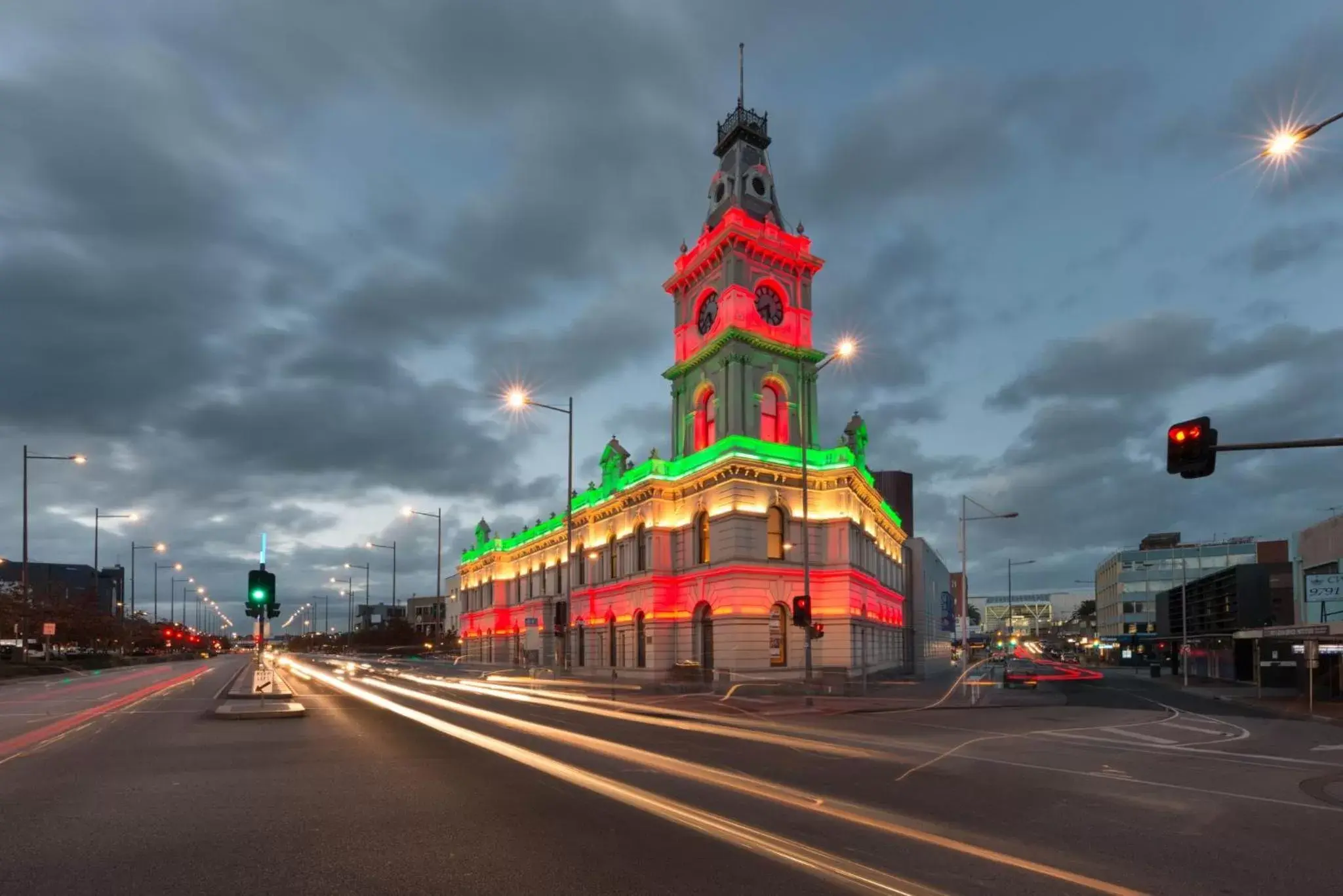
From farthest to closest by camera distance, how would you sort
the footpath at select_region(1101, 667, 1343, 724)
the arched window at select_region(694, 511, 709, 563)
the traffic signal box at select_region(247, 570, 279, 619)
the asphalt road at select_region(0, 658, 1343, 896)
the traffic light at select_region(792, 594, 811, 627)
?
the arched window at select_region(694, 511, 709, 563)
the traffic light at select_region(792, 594, 811, 627)
the footpath at select_region(1101, 667, 1343, 724)
the traffic signal box at select_region(247, 570, 279, 619)
the asphalt road at select_region(0, 658, 1343, 896)

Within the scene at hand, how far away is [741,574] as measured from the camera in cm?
4450

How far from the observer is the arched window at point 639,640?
168 ft

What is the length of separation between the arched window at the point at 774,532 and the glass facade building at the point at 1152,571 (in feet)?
288

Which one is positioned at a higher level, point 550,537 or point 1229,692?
point 550,537

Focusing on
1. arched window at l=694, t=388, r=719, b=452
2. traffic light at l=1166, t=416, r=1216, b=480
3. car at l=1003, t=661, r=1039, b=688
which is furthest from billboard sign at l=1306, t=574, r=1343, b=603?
arched window at l=694, t=388, r=719, b=452

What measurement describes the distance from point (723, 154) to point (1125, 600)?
94399 millimetres

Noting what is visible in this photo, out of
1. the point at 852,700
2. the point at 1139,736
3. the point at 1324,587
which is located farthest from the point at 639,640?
the point at 1139,736

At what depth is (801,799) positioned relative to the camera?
10.8 m

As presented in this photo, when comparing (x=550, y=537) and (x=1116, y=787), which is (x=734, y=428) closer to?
(x=550, y=537)

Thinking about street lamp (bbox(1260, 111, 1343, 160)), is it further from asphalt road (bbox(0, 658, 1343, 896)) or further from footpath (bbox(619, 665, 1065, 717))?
footpath (bbox(619, 665, 1065, 717))

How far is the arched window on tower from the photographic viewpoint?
51625 millimetres

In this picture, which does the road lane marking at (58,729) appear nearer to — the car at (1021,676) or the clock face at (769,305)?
the car at (1021,676)

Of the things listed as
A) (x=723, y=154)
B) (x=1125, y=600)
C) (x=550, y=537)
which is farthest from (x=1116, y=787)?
(x=1125, y=600)

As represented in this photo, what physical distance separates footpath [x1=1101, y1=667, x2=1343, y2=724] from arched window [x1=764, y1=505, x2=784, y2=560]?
20695 mm
